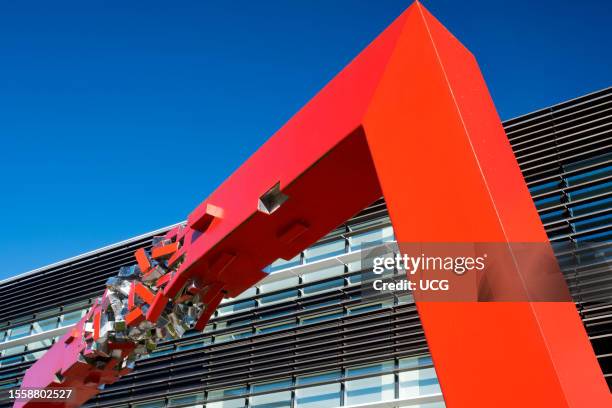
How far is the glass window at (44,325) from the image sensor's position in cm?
1720

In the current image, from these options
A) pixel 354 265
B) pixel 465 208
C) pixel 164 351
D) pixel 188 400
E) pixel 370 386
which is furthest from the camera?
pixel 164 351

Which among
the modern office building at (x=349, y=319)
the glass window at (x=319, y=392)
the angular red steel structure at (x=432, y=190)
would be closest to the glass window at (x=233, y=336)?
the modern office building at (x=349, y=319)

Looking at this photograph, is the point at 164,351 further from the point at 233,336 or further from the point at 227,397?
the point at 227,397

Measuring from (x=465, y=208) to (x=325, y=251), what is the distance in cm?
1206

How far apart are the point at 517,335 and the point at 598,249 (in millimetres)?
9005

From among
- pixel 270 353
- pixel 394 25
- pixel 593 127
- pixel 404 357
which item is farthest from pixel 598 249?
pixel 394 25

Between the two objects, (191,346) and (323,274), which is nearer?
(323,274)

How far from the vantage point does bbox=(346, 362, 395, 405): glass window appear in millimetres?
11523

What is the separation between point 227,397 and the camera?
1328 cm

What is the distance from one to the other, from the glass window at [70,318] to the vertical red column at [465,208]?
51.8ft

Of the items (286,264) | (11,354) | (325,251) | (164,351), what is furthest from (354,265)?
(11,354)

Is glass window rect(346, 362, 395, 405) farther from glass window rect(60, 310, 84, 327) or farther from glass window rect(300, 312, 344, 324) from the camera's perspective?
glass window rect(60, 310, 84, 327)

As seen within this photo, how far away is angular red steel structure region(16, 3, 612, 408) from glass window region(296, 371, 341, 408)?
9230mm

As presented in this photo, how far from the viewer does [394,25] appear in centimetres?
245
